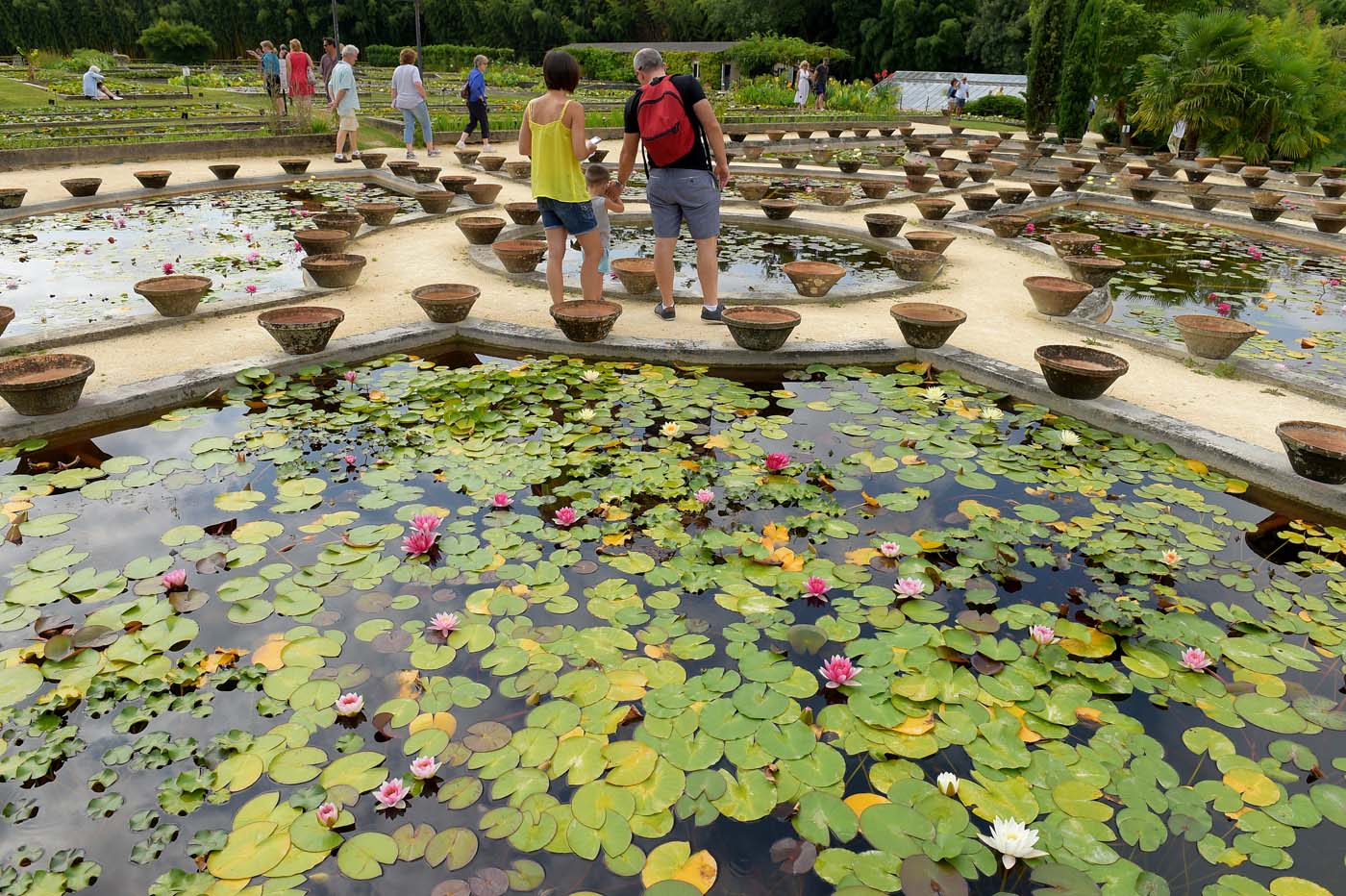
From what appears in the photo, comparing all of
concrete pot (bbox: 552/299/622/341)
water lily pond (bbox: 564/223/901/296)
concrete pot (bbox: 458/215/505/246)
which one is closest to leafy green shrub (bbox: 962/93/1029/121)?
water lily pond (bbox: 564/223/901/296)

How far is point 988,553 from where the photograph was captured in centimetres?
328

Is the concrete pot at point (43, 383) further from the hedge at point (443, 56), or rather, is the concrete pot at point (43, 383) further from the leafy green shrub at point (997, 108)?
the hedge at point (443, 56)

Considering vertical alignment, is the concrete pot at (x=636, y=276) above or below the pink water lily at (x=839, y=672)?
above

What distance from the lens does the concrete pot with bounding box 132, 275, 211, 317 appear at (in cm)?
561

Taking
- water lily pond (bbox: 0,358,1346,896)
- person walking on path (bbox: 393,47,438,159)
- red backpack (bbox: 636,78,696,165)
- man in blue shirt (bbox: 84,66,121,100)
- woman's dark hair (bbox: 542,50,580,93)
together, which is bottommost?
water lily pond (bbox: 0,358,1346,896)

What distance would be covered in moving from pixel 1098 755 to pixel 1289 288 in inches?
330

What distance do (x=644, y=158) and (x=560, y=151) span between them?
600mm

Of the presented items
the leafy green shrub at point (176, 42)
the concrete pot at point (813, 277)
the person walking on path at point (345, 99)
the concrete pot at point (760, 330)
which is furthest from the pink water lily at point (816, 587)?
the leafy green shrub at point (176, 42)

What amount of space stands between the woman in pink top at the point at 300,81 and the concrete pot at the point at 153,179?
201 inches

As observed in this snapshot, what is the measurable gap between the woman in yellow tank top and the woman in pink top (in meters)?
12.4

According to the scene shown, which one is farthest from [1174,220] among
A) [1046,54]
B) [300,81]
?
[300,81]

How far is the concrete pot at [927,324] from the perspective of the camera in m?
5.30

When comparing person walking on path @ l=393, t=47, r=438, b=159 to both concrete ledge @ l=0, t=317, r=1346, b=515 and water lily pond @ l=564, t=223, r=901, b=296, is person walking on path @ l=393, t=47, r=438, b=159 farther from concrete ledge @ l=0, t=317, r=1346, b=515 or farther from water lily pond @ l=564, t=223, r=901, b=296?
concrete ledge @ l=0, t=317, r=1346, b=515

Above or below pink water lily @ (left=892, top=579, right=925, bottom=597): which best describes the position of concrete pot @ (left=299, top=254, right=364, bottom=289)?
above
